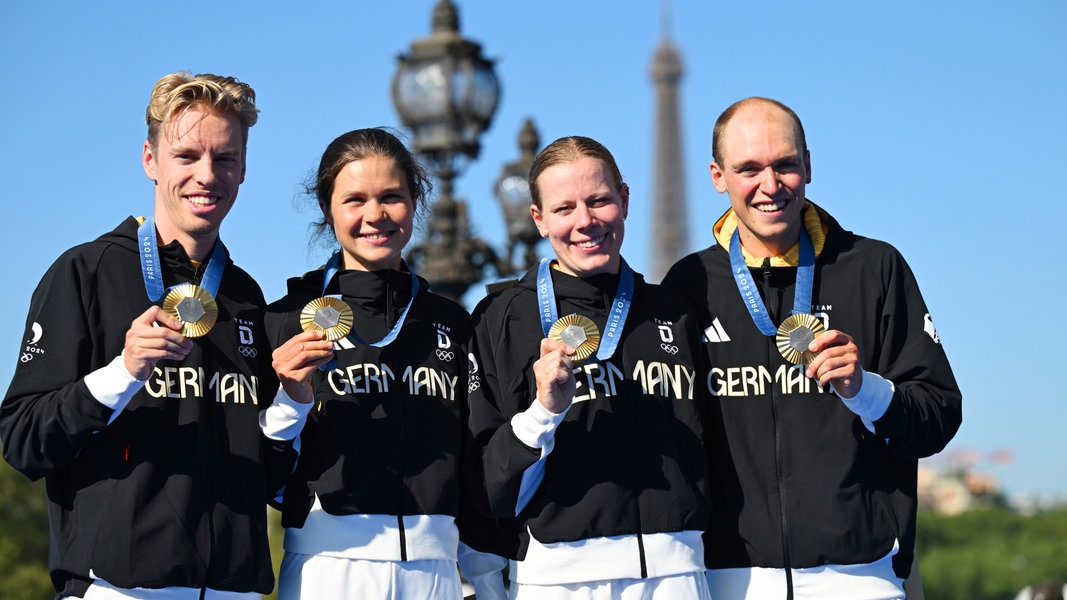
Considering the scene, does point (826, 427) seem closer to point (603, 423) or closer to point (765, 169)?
point (603, 423)

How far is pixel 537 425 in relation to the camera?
208 inches

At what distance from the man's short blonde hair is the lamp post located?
17.8ft

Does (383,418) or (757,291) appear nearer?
(383,418)

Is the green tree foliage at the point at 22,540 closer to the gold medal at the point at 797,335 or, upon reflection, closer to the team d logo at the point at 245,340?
the team d logo at the point at 245,340

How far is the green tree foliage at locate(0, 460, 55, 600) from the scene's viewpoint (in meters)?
46.0

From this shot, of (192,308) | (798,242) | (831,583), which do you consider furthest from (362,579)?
→ (798,242)

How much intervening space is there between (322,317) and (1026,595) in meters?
10.5

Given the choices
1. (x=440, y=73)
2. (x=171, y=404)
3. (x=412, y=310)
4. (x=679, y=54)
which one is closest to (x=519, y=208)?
(x=440, y=73)

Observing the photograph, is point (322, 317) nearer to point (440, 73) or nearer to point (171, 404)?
point (171, 404)

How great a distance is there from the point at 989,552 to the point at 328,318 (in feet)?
376

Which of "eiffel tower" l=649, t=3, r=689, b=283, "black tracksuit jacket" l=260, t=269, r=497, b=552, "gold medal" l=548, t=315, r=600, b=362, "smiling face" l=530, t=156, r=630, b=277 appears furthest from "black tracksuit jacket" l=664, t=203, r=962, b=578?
"eiffel tower" l=649, t=3, r=689, b=283

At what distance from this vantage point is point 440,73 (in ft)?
36.3

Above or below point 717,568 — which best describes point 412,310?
above

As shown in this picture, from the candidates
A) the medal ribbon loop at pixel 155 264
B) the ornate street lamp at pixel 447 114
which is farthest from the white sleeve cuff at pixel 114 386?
the ornate street lamp at pixel 447 114
